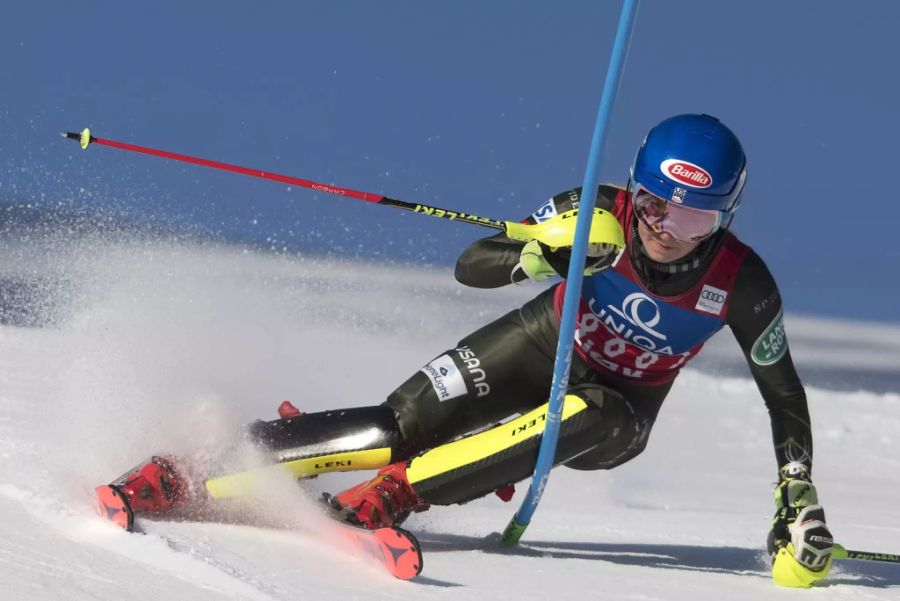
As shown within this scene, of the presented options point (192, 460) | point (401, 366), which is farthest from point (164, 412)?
point (401, 366)

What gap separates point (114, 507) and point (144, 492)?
0.72 feet

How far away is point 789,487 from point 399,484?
3.44ft

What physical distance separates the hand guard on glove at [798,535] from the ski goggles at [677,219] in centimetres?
69

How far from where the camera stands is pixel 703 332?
3.52 meters

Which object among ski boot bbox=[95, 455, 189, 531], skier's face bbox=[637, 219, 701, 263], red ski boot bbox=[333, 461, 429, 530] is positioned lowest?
ski boot bbox=[95, 455, 189, 531]

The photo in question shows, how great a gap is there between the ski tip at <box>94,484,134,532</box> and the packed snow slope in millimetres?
42

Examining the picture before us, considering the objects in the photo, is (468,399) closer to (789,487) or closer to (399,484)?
(399,484)

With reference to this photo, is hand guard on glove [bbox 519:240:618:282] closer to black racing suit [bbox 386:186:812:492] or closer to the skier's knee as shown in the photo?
black racing suit [bbox 386:186:812:492]

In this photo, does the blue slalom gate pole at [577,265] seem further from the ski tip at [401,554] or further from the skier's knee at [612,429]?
the ski tip at [401,554]

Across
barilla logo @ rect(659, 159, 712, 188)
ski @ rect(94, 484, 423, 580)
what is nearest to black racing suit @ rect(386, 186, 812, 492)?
barilla logo @ rect(659, 159, 712, 188)

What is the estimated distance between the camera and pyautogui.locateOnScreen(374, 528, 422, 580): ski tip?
2.85 meters

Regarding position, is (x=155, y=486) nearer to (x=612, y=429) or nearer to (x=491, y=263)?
(x=491, y=263)

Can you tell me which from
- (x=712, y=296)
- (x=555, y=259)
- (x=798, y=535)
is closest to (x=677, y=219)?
(x=712, y=296)

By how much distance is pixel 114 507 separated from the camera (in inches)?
113
